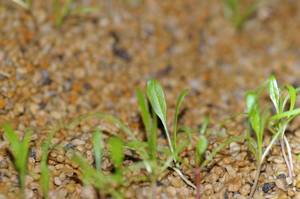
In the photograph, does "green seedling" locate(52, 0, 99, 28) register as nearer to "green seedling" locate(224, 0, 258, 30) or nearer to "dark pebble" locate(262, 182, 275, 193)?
"green seedling" locate(224, 0, 258, 30)

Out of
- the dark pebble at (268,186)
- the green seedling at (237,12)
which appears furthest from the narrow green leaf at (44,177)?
the green seedling at (237,12)

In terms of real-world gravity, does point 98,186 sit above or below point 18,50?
below

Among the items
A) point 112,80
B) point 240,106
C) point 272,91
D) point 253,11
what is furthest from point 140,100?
point 253,11

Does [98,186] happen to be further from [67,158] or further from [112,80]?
[112,80]

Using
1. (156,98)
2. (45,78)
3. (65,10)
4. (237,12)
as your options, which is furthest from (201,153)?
(237,12)

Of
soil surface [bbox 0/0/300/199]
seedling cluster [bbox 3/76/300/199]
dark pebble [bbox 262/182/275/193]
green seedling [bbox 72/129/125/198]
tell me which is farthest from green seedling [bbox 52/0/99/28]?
dark pebble [bbox 262/182/275/193]

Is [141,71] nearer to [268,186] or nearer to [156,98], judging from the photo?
[156,98]
